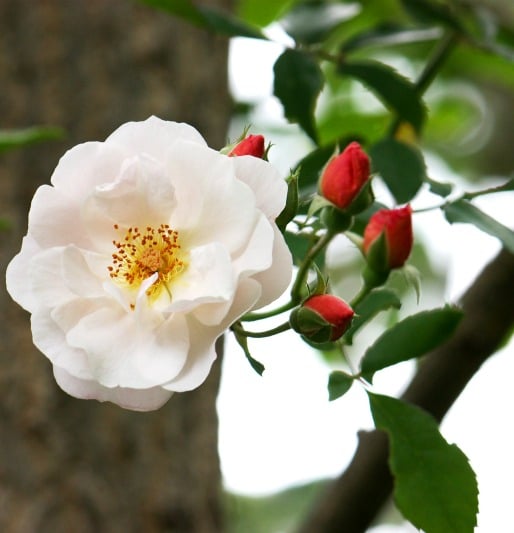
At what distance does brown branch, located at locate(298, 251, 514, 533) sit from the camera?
107 cm

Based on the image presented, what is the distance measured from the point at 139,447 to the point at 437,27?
686mm

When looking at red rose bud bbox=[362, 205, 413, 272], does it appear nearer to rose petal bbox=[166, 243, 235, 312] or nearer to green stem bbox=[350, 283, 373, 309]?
green stem bbox=[350, 283, 373, 309]

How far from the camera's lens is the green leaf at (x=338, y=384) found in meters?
0.71

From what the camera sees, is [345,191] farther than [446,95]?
No

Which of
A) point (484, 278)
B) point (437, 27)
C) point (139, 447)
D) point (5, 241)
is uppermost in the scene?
point (437, 27)

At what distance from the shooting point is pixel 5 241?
4.74 ft

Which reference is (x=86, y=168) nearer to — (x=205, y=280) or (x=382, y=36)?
(x=205, y=280)

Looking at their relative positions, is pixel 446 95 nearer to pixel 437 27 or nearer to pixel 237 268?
pixel 437 27

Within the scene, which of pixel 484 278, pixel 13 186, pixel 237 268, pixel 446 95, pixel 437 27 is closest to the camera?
pixel 237 268

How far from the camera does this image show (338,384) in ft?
2.36

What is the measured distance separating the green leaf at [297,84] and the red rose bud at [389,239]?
25 cm

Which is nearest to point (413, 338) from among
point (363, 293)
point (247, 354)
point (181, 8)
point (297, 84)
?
point (363, 293)

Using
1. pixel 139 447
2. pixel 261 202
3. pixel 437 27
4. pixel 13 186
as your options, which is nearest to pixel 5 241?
pixel 13 186

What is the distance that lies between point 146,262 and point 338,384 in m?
0.16
